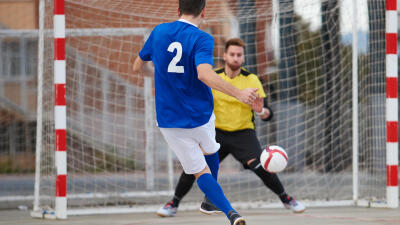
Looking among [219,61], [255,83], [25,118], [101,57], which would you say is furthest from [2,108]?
[255,83]

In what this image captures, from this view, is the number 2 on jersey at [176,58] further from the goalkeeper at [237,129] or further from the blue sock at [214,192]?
the goalkeeper at [237,129]

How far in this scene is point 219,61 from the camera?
33.2 ft

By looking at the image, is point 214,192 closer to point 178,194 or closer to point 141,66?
point 141,66

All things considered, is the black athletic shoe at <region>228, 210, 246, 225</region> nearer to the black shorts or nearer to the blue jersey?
the blue jersey

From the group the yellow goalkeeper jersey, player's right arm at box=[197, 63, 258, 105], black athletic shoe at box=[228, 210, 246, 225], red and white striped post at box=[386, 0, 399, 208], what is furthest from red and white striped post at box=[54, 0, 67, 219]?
red and white striped post at box=[386, 0, 399, 208]

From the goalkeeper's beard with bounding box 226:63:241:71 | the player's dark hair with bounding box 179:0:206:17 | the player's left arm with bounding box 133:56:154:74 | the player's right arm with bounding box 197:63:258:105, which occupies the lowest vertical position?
the player's right arm with bounding box 197:63:258:105

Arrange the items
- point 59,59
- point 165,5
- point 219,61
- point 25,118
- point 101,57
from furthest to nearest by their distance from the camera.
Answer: point 25,118 → point 219,61 → point 101,57 → point 165,5 → point 59,59

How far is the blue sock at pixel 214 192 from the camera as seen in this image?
15.9 feet

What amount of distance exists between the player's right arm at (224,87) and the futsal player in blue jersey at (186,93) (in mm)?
161

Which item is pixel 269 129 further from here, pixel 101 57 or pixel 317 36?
pixel 101 57

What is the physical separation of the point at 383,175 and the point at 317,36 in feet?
A: 7.63

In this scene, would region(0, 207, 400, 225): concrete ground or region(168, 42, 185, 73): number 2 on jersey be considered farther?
region(0, 207, 400, 225): concrete ground

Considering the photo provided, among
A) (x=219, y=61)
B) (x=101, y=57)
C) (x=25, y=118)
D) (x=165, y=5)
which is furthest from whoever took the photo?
(x=25, y=118)

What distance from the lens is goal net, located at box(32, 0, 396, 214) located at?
7953 mm
